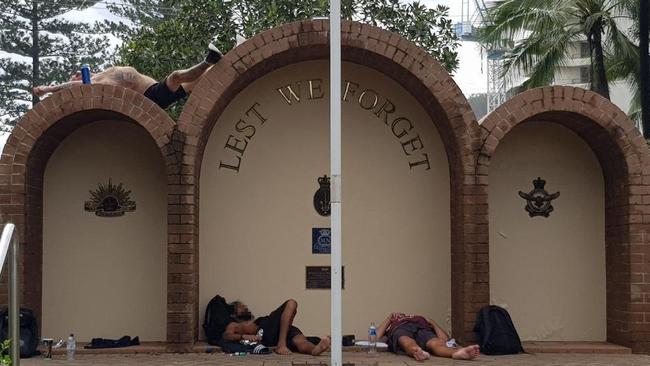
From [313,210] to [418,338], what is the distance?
2.21m

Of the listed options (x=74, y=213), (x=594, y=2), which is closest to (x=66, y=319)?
(x=74, y=213)

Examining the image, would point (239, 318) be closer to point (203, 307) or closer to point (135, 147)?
point (203, 307)

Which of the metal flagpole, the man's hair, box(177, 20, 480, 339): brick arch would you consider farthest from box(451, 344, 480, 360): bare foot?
the man's hair

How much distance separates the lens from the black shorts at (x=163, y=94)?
11039 millimetres

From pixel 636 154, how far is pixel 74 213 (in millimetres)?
6982

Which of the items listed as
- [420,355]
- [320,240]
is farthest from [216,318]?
[420,355]

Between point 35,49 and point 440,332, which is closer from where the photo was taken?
point 440,332

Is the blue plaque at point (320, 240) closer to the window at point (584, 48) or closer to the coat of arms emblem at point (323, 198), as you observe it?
the coat of arms emblem at point (323, 198)

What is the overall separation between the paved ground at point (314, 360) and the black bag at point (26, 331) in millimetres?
171

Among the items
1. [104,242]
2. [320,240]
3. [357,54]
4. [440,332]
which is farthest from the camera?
[320,240]

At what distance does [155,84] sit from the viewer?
11336 mm

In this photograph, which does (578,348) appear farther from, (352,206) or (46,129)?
(46,129)

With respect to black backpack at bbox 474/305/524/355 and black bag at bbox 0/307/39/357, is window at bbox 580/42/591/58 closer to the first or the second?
black backpack at bbox 474/305/524/355

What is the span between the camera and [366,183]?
11227 millimetres
